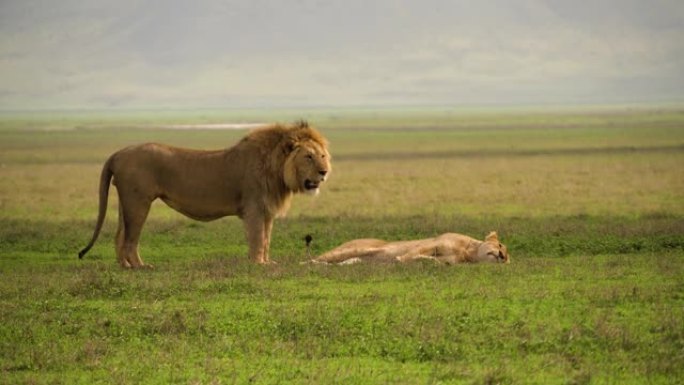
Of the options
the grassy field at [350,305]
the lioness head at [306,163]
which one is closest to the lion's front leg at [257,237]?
the grassy field at [350,305]

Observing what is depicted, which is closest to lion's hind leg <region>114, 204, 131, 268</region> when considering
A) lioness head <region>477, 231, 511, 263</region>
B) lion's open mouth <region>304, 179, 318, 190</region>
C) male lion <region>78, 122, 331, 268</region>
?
male lion <region>78, 122, 331, 268</region>

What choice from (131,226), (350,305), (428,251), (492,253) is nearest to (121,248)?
(131,226)

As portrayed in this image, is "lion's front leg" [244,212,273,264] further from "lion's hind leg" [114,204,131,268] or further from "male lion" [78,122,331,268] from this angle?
"lion's hind leg" [114,204,131,268]

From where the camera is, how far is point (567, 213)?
24047mm

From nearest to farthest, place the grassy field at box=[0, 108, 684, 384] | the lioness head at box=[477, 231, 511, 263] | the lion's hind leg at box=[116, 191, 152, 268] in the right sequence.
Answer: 1. the grassy field at box=[0, 108, 684, 384]
2. the lioness head at box=[477, 231, 511, 263]
3. the lion's hind leg at box=[116, 191, 152, 268]

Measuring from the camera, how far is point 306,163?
1602 cm

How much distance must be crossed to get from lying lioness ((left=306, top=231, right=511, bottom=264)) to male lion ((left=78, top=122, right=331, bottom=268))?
0.97 m

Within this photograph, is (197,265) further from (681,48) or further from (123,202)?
(681,48)

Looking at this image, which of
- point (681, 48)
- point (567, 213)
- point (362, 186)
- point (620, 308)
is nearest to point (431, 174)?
point (362, 186)

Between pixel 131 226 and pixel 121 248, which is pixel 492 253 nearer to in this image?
pixel 131 226

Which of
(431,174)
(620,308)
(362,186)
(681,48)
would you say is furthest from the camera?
(681,48)

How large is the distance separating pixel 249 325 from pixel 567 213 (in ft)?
44.2

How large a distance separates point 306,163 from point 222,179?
40.4 inches

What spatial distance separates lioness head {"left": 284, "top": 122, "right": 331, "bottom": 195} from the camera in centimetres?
1602
